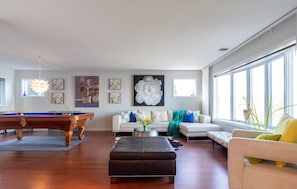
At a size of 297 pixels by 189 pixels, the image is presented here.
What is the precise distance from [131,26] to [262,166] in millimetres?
2687

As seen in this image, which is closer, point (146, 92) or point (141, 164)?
point (141, 164)

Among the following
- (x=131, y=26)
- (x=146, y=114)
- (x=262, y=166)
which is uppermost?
(x=131, y=26)

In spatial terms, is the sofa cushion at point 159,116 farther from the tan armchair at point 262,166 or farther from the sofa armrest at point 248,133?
the tan armchair at point 262,166

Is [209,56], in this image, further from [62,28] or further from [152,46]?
[62,28]

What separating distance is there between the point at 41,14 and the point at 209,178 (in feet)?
10.9

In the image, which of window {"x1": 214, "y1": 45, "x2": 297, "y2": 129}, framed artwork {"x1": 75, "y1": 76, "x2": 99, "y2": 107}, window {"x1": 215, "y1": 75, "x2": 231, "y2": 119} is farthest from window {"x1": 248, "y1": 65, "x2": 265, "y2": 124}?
framed artwork {"x1": 75, "y1": 76, "x2": 99, "y2": 107}

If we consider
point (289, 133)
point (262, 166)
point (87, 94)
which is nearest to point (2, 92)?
point (87, 94)

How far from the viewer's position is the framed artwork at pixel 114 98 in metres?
8.13

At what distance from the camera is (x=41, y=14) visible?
10.1 ft

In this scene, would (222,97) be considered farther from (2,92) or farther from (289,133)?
(2,92)

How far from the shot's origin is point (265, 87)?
→ 13.7 feet

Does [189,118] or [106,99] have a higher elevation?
[106,99]

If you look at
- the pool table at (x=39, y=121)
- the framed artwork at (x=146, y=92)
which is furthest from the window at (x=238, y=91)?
the pool table at (x=39, y=121)

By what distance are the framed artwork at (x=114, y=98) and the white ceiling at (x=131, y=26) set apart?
2.60 m
